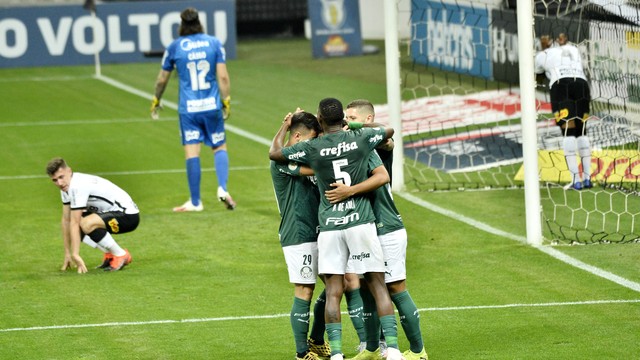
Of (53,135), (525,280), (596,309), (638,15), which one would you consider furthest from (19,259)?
(53,135)

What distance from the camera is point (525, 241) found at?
12.3m

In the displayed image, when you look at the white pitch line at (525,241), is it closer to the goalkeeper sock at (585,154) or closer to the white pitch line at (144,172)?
the goalkeeper sock at (585,154)

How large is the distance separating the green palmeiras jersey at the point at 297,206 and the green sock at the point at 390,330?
0.75 meters

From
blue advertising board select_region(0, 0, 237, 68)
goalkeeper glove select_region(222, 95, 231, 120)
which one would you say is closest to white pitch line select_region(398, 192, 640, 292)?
goalkeeper glove select_region(222, 95, 231, 120)

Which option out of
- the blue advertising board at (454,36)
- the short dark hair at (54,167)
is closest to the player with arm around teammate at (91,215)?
the short dark hair at (54,167)

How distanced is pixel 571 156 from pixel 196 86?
15.1 feet

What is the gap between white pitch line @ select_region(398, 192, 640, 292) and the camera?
412 inches

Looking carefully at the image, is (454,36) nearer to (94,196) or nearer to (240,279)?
(94,196)

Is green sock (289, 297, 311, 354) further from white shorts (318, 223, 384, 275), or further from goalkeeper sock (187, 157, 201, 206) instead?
goalkeeper sock (187, 157, 201, 206)

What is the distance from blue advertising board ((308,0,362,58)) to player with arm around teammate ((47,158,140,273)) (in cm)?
2131

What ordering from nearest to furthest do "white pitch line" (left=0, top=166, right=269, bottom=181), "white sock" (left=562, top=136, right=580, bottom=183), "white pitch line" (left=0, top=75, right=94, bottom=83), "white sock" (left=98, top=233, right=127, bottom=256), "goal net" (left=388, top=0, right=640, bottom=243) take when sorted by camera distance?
"white sock" (left=98, top=233, right=127, bottom=256) < "goal net" (left=388, top=0, right=640, bottom=243) < "white sock" (left=562, top=136, right=580, bottom=183) < "white pitch line" (left=0, top=166, right=269, bottom=181) < "white pitch line" (left=0, top=75, right=94, bottom=83)

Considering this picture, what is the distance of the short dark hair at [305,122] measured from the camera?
8.07 meters

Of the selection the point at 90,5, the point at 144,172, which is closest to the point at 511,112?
the point at 144,172

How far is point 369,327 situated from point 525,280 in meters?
2.79
